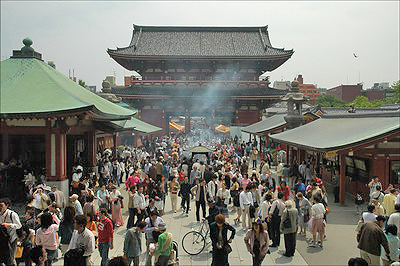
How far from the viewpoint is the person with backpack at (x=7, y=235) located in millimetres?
6832

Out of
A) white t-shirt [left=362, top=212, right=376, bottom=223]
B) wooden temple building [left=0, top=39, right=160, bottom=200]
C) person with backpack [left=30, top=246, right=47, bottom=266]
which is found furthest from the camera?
wooden temple building [left=0, top=39, right=160, bottom=200]

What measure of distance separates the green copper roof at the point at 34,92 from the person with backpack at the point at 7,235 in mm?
5546

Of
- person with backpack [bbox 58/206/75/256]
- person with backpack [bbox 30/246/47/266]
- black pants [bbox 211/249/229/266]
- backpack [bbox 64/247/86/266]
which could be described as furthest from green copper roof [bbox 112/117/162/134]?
backpack [bbox 64/247/86/266]

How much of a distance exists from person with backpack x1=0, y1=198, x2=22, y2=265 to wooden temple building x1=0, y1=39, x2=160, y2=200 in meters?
5.54

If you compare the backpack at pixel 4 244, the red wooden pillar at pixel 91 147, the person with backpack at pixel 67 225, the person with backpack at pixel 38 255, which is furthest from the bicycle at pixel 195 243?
the red wooden pillar at pixel 91 147

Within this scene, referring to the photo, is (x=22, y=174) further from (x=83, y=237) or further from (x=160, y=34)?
(x=160, y=34)

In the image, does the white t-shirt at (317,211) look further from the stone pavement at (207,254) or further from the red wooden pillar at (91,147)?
the red wooden pillar at (91,147)

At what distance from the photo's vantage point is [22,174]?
1494 centimetres

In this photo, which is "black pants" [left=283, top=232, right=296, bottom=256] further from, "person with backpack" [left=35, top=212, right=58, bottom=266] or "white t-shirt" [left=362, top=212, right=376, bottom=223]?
"person with backpack" [left=35, top=212, right=58, bottom=266]

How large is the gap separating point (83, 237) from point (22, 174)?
10.2m

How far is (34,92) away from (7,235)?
326 inches

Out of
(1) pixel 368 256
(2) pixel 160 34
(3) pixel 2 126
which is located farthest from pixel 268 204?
(2) pixel 160 34

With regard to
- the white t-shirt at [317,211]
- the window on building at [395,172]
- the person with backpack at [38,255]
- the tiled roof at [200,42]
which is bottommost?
the person with backpack at [38,255]

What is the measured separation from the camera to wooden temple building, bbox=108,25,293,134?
36969mm
